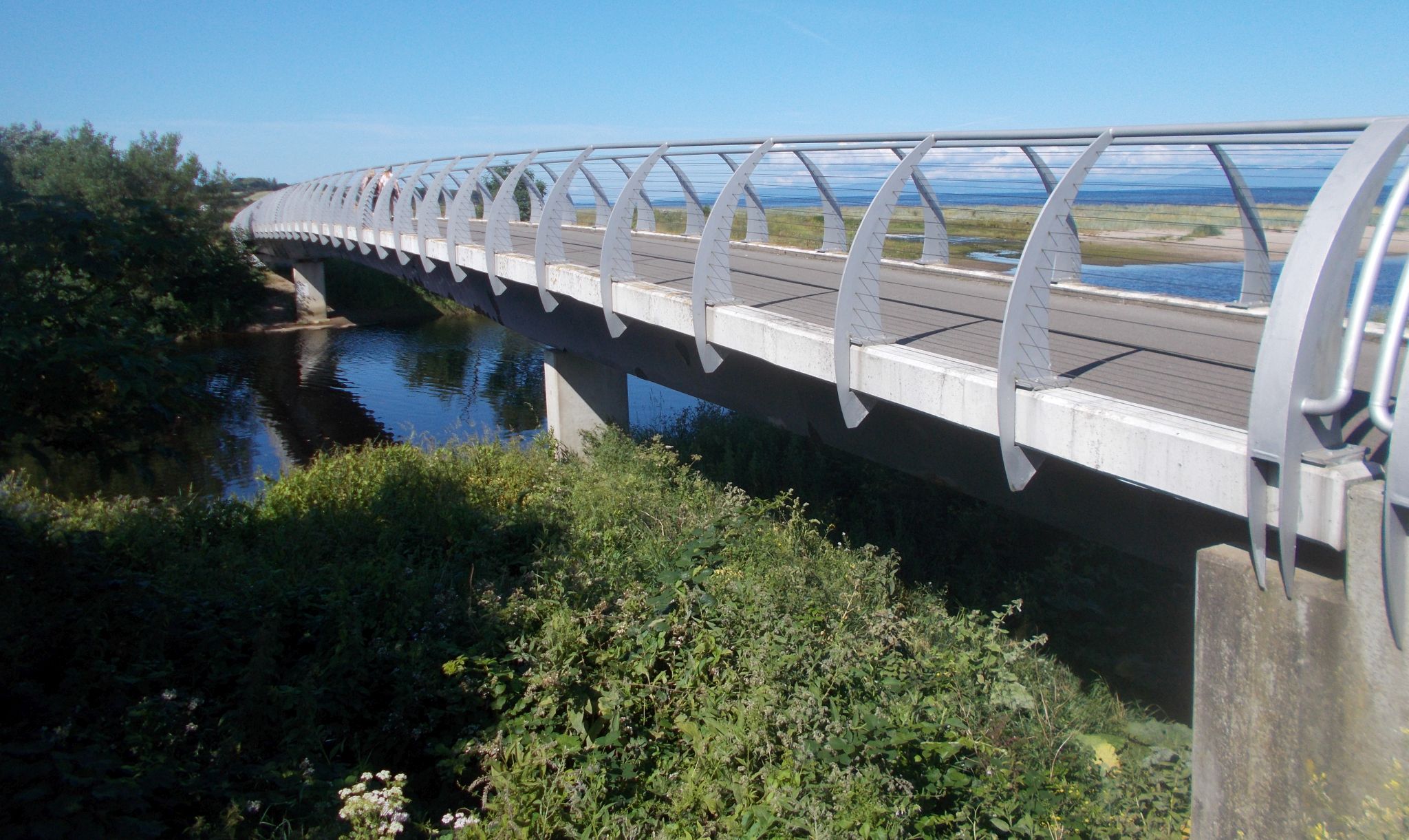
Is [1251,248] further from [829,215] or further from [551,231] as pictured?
[551,231]

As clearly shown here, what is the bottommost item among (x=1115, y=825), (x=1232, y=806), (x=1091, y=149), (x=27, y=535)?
(x=1115, y=825)

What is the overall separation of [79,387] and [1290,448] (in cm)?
481

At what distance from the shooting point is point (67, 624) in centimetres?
511

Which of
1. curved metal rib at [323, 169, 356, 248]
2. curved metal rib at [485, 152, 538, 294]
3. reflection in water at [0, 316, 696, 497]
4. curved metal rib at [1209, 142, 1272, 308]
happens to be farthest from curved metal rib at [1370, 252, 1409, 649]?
curved metal rib at [323, 169, 356, 248]

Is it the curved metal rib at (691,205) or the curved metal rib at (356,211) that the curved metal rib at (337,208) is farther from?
the curved metal rib at (691,205)

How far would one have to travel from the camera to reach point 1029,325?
4113 millimetres

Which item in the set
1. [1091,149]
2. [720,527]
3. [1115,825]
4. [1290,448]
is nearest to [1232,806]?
[1115,825]

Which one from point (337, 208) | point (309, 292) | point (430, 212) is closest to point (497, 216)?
point (430, 212)

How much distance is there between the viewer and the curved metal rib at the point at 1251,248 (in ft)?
19.3

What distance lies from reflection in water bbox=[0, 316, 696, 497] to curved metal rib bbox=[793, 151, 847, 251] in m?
5.50

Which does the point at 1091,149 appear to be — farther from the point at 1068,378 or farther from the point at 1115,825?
the point at 1115,825

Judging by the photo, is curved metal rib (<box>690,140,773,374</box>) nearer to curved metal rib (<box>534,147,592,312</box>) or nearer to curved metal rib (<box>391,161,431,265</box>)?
curved metal rib (<box>534,147,592,312</box>)

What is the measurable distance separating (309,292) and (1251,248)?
35.6 meters

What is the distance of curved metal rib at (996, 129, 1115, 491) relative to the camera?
13.3 feet
